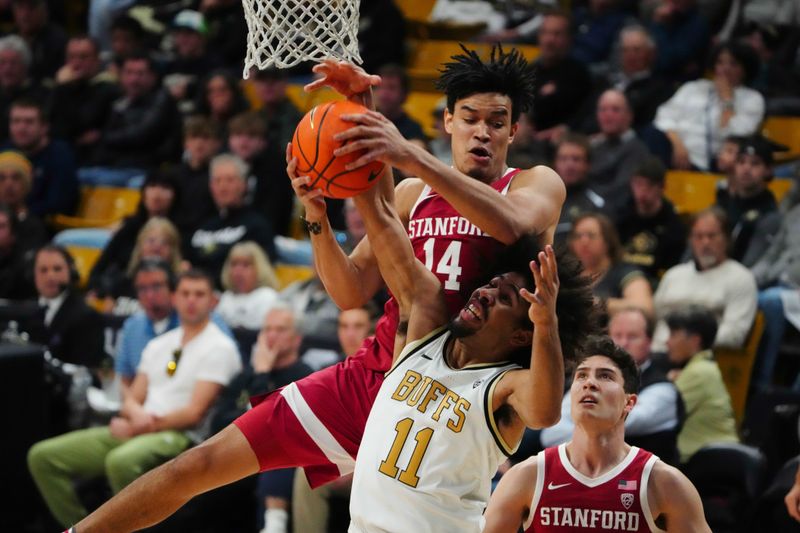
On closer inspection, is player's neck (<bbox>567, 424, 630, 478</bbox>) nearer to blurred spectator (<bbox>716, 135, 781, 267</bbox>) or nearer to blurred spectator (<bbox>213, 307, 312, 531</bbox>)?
blurred spectator (<bbox>213, 307, 312, 531</bbox>)

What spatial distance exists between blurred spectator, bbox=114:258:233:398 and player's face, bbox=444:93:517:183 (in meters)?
3.88

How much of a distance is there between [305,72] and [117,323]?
11.6 ft

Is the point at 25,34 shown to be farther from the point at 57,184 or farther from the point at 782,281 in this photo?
the point at 782,281

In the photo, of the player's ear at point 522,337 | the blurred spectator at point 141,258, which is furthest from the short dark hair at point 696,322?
the blurred spectator at point 141,258

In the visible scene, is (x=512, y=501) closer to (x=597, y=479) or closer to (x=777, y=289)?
(x=597, y=479)

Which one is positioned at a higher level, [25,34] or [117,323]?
[25,34]

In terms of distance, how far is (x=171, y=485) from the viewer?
5.08 meters

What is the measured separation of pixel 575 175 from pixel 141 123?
14.6ft

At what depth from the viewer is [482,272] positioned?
16.3 ft

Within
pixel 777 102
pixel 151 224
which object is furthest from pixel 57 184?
pixel 777 102

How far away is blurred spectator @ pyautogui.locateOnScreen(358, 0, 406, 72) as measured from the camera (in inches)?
444

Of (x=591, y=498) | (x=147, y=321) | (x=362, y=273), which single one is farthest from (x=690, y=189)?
(x=362, y=273)

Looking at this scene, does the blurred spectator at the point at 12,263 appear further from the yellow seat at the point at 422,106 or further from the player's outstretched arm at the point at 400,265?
the player's outstretched arm at the point at 400,265

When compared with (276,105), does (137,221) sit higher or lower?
lower
